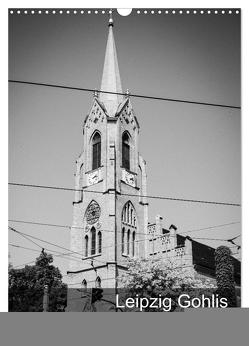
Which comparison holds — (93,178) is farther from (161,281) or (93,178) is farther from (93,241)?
(161,281)

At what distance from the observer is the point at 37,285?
10844mm

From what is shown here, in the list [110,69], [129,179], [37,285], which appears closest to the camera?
[110,69]

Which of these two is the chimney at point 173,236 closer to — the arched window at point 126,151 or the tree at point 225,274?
the tree at point 225,274

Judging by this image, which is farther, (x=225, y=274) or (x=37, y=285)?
(x=37, y=285)

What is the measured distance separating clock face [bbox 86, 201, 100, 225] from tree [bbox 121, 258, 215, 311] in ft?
4.94

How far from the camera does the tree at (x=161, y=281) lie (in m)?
8.55

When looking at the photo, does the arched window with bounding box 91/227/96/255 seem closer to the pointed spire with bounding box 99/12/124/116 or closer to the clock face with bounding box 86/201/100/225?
the clock face with bounding box 86/201/100/225

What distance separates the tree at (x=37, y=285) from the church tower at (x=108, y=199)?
34cm

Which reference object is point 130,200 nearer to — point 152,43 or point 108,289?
point 108,289

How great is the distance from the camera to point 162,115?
351 inches

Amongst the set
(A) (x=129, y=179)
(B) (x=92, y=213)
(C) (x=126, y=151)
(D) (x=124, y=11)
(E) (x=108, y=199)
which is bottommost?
(B) (x=92, y=213)

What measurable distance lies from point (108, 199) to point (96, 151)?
1104mm

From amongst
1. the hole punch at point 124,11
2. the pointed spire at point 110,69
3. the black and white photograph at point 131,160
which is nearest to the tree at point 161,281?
the black and white photograph at point 131,160

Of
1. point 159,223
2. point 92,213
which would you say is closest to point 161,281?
point 159,223
